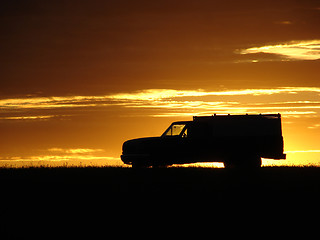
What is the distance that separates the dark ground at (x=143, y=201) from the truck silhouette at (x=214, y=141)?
407cm

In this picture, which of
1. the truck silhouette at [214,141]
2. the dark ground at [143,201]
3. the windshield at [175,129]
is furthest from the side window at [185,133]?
the dark ground at [143,201]

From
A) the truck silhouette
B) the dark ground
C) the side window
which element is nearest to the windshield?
the truck silhouette

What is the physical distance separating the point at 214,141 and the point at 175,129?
67.6 inches

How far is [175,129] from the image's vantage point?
86.3ft

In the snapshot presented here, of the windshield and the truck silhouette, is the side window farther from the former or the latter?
the windshield

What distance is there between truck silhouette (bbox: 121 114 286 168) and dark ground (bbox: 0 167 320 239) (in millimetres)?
4072

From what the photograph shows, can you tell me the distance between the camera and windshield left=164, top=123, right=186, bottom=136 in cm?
2622

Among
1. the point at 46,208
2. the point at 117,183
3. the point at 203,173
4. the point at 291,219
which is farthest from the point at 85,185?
the point at 291,219

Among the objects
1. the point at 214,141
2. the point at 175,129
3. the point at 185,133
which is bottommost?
the point at 214,141

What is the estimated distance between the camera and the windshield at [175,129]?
26219mm

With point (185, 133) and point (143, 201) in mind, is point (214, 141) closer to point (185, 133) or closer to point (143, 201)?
point (185, 133)

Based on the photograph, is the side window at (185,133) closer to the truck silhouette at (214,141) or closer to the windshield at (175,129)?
the truck silhouette at (214,141)

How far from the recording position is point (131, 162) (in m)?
26.3

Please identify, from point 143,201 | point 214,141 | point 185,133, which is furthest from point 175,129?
point 143,201
